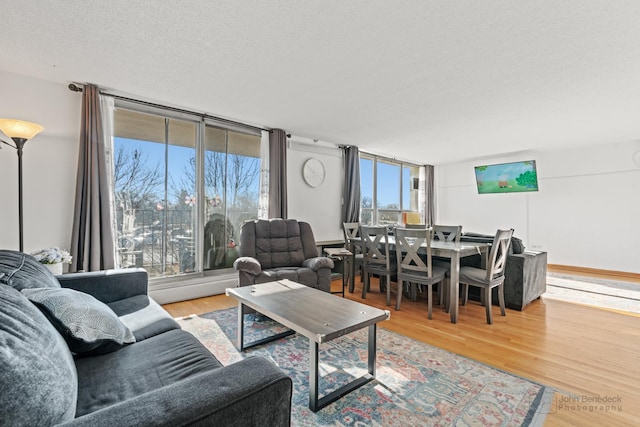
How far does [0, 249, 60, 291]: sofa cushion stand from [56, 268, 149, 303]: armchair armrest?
37 centimetres

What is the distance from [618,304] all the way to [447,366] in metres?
2.98

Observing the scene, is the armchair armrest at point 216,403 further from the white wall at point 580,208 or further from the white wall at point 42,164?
the white wall at point 580,208

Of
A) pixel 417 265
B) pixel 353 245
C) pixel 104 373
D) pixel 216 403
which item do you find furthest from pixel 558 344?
pixel 104 373

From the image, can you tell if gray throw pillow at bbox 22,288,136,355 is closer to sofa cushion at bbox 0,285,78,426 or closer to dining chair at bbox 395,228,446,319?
sofa cushion at bbox 0,285,78,426

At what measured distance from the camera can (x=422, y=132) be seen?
450cm

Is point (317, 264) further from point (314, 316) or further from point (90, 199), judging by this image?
point (90, 199)

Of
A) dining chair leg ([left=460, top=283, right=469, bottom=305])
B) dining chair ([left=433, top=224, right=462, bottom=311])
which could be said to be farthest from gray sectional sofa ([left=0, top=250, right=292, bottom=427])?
dining chair leg ([left=460, top=283, right=469, bottom=305])

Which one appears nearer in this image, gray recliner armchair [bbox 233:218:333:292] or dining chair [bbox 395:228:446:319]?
gray recliner armchair [bbox 233:218:333:292]

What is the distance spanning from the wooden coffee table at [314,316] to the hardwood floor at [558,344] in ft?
3.00

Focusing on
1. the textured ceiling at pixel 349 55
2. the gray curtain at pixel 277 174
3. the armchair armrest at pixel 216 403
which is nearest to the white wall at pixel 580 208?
the textured ceiling at pixel 349 55

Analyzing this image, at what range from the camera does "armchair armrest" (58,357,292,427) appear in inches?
27.6

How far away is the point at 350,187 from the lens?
5.39 meters

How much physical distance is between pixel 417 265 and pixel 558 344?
1283 mm

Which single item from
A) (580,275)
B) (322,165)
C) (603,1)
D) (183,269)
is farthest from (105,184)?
(580,275)
